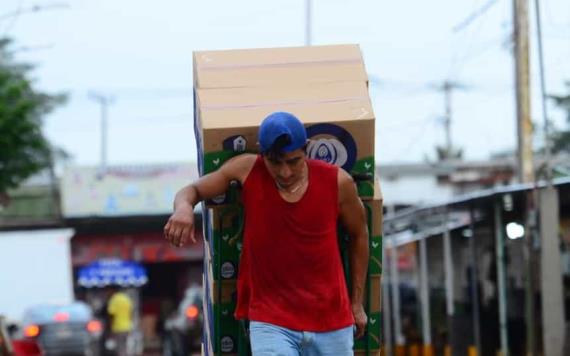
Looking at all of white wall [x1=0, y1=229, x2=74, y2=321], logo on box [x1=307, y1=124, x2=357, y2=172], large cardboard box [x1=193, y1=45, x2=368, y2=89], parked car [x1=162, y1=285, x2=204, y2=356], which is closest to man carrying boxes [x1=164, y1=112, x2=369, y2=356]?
logo on box [x1=307, y1=124, x2=357, y2=172]

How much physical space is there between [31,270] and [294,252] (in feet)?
66.8

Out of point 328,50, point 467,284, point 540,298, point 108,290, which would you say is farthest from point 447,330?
point 108,290

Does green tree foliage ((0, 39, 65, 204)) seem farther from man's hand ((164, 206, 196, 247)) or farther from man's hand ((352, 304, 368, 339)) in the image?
man's hand ((164, 206, 196, 247))

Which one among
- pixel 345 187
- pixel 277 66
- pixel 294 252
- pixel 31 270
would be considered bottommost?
pixel 31 270

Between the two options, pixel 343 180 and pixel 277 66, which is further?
pixel 277 66

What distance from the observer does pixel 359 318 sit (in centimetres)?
567

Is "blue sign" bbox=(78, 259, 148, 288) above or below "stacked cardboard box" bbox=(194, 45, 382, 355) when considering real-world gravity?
below

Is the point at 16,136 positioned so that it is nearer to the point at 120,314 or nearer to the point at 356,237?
the point at 120,314

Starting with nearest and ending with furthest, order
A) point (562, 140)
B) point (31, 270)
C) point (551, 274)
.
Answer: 1. point (551, 274)
2. point (31, 270)
3. point (562, 140)

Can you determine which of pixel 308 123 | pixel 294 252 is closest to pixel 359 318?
pixel 294 252

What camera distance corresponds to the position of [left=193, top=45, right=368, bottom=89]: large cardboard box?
6.16 meters

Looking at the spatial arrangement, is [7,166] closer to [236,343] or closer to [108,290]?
[108,290]

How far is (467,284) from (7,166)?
9017 mm

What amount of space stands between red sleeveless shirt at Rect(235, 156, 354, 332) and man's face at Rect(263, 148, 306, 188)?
69 mm
